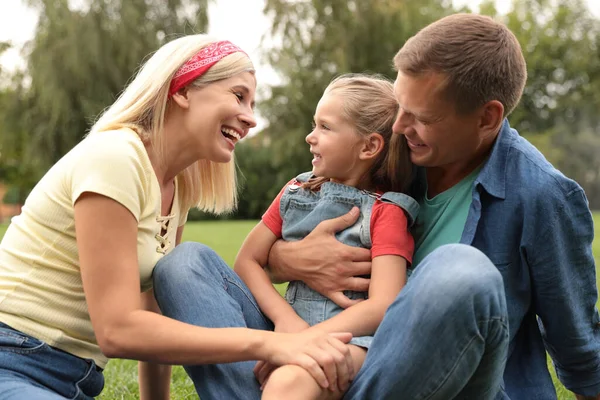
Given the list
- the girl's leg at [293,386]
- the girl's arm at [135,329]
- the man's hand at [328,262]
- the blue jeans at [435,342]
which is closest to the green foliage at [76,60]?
the man's hand at [328,262]

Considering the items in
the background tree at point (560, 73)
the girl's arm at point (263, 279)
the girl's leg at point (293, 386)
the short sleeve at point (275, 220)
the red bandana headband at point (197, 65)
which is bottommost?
the background tree at point (560, 73)

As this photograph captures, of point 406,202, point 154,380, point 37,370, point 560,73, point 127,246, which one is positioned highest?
point 127,246

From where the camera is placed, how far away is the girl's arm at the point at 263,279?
2234 mm

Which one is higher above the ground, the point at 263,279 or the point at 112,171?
the point at 112,171

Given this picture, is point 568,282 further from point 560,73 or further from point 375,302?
point 560,73

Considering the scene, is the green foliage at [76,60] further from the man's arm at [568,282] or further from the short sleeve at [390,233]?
the man's arm at [568,282]

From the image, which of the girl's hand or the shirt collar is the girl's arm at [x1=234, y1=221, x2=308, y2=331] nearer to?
the girl's hand

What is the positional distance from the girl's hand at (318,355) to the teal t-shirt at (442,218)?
510 millimetres

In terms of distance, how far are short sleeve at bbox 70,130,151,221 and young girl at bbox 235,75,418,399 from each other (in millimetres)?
513

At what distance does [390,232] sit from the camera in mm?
2242

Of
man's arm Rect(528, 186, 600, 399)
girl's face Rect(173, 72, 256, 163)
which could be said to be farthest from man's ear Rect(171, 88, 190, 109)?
man's arm Rect(528, 186, 600, 399)

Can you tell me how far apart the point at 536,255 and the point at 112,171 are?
1189 millimetres

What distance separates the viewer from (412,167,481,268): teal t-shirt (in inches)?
86.4

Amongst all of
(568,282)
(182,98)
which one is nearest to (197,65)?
(182,98)
